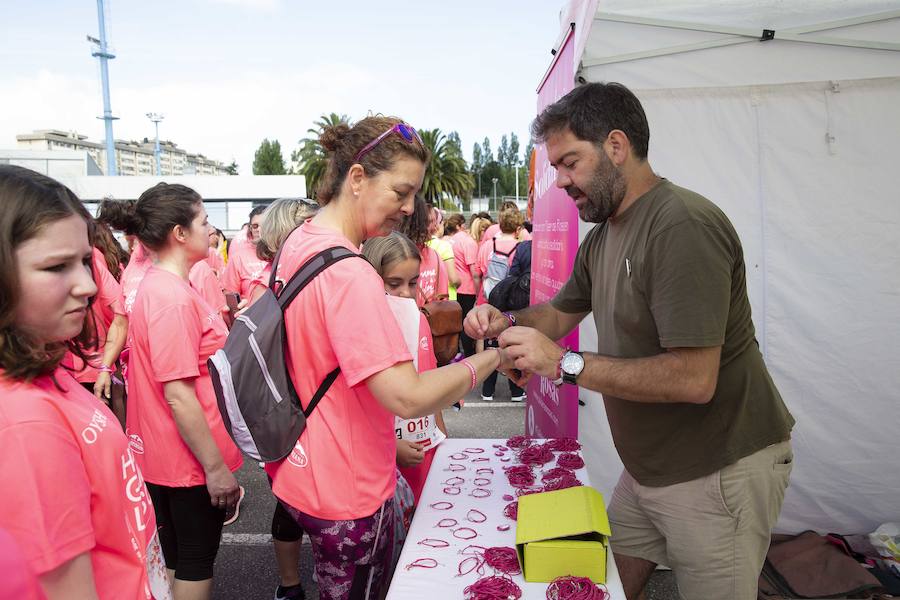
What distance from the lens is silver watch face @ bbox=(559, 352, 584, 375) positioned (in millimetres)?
1895

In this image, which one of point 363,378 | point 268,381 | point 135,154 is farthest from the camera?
point 135,154

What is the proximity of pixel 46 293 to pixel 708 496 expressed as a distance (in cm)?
187

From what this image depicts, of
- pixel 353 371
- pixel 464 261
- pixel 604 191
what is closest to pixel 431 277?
pixel 464 261

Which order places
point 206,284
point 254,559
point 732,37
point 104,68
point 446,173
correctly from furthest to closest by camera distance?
point 446,173
point 104,68
point 206,284
point 254,559
point 732,37

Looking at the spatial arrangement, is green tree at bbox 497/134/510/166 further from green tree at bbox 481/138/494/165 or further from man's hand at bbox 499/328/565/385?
man's hand at bbox 499/328/565/385

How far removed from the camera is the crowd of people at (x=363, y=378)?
0.99 m

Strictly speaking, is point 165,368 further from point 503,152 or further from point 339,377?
point 503,152

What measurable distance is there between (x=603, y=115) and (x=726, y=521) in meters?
1.37

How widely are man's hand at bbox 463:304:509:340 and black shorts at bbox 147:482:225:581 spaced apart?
1.25m

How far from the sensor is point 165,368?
225cm

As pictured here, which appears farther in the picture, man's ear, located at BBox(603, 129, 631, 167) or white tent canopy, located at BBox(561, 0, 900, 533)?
white tent canopy, located at BBox(561, 0, 900, 533)

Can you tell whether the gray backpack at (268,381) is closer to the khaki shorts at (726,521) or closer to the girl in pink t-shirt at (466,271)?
the khaki shorts at (726,521)

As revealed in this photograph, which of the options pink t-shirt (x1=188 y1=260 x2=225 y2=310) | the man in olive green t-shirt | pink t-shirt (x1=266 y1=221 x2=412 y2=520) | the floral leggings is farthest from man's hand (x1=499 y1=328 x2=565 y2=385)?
pink t-shirt (x1=188 y1=260 x2=225 y2=310)

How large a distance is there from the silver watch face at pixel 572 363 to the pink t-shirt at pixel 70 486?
1.23 metres
